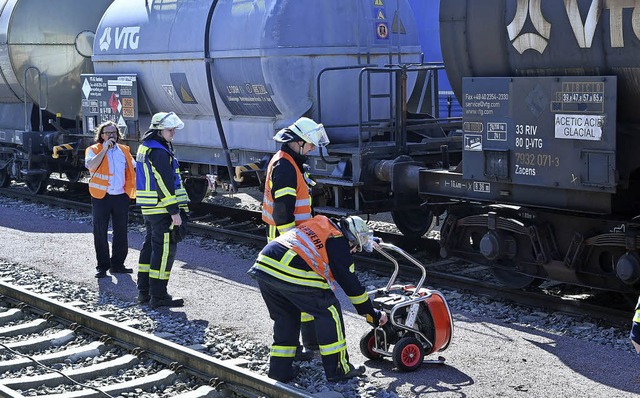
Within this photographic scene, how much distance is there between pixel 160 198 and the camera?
9695 mm

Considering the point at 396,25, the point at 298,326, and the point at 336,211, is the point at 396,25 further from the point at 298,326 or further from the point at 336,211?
the point at 298,326

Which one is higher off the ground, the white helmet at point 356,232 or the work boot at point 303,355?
the white helmet at point 356,232

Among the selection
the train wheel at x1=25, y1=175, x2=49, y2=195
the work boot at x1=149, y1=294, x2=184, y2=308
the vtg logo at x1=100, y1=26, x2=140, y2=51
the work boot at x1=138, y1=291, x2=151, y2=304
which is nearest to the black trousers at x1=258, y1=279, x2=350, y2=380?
the work boot at x1=149, y1=294, x2=184, y2=308

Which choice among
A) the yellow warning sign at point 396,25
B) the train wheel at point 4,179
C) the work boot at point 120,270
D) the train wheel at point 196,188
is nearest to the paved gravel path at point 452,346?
the work boot at point 120,270

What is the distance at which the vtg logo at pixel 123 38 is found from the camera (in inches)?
597

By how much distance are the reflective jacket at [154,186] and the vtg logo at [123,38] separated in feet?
18.9

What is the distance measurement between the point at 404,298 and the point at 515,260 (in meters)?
2.44

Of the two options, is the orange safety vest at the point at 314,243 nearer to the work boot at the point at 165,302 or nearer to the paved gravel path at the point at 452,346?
the paved gravel path at the point at 452,346

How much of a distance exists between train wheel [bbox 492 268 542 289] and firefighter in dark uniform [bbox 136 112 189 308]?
3316 millimetres

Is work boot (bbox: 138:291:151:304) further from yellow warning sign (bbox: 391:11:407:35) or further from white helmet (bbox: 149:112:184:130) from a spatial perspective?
yellow warning sign (bbox: 391:11:407:35)

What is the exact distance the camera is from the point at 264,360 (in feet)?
25.8

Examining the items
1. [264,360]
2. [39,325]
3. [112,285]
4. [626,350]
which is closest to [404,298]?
[264,360]

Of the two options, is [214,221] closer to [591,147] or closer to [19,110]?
[19,110]

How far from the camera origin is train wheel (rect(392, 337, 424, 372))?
7.32 m
